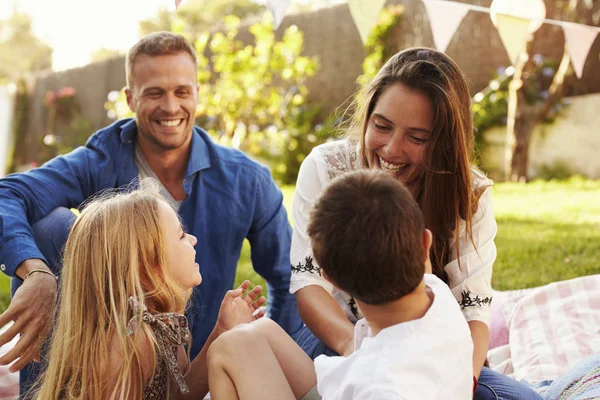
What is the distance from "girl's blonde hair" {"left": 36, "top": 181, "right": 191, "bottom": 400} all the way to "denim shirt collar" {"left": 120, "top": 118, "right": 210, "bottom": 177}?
0.82m

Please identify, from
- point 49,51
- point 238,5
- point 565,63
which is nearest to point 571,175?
point 565,63

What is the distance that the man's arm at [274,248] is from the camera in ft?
9.64

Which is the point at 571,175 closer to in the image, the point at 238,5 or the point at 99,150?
the point at 99,150

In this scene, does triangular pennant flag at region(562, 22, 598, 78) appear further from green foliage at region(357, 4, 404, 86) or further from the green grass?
green foliage at region(357, 4, 404, 86)

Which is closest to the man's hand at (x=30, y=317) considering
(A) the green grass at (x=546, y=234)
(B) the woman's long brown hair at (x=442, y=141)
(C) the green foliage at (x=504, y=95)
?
(B) the woman's long brown hair at (x=442, y=141)

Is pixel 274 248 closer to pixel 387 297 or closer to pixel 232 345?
pixel 232 345

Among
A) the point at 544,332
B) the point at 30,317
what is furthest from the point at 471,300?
the point at 30,317

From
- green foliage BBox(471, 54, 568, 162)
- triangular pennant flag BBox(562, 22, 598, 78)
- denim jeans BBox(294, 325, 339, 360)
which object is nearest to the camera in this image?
denim jeans BBox(294, 325, 339, 360)

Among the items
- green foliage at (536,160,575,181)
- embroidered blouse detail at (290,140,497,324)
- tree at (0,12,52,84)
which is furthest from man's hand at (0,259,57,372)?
tree at (0,12,52,84)

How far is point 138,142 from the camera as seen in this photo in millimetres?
2969

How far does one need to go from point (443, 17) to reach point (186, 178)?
150 centimetres

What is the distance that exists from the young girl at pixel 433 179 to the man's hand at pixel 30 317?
2.46ft

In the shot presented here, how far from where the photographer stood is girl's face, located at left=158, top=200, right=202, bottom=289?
2027mm

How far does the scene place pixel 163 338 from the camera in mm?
1954
